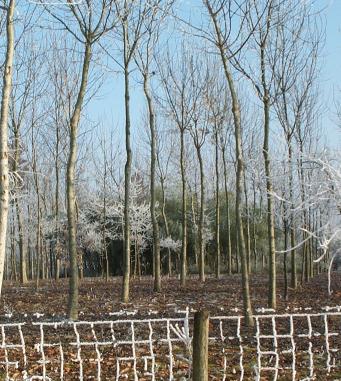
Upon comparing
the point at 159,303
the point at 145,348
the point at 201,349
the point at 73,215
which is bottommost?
the point at 159,303

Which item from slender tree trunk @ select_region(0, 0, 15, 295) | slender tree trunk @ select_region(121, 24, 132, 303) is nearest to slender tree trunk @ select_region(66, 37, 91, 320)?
slender tree trunk @ select_region(0, 0, 15, 295)

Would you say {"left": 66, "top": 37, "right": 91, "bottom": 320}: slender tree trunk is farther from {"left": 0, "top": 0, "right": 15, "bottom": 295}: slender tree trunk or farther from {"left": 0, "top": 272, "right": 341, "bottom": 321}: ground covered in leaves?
{"left": 0, "top": 0, "right": 15, "bottom": 295}: slender tree trunk

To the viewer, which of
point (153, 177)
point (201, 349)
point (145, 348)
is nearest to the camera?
point (201, 349)

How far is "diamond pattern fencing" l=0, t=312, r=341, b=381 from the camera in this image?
5.50 meters

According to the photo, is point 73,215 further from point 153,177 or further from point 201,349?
point 201,349

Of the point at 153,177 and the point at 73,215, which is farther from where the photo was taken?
the point at 153,177

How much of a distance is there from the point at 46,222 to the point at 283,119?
69.6 feet

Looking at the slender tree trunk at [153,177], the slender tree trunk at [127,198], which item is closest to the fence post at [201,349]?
the slender tree trunk at [127,198]

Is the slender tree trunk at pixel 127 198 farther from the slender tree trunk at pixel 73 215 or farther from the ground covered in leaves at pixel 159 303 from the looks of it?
the slender tree trunk at pixel 73 215

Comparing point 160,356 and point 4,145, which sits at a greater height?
point 4,145

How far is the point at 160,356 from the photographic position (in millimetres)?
6488

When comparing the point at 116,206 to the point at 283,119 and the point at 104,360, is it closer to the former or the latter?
the point at 283,119

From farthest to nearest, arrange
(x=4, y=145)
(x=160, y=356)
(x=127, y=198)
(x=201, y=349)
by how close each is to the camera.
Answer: (x=127, y=198), (x=4, y=145), (x=160, y=356), (x=201, y=349)

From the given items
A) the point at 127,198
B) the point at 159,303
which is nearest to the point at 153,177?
the point at 127,198
